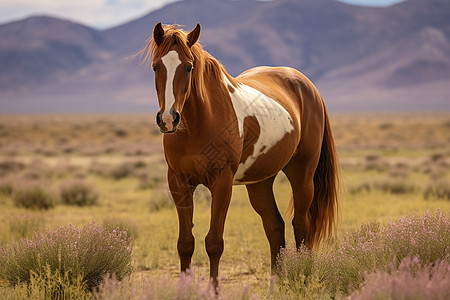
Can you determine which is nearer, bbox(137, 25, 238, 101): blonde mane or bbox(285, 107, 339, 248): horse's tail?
bbox(137, 25, 238, 101): blonde mane

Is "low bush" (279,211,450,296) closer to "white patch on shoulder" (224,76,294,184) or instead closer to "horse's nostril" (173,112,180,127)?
"white patch on shoulder" (224,76,294,184)

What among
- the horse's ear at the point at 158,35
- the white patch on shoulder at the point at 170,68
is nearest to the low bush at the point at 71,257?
the white patch on shoulder at the point at 170,68

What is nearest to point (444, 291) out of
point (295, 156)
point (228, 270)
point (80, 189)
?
point (295, 156)

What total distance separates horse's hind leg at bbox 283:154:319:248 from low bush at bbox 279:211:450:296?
69cm

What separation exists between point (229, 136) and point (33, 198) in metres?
9.08

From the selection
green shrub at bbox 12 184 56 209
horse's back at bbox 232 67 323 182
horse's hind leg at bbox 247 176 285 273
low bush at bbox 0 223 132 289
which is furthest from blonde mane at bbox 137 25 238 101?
green shrub at bbox 12 184 56 209

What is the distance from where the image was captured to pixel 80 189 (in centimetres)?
1266

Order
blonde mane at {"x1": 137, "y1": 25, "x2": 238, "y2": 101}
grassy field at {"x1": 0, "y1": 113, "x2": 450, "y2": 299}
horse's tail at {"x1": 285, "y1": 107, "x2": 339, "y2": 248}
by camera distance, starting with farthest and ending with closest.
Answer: grassy field at {"x1": 0, "y1": 113, "x2": 450, "y2": 299} → horse's tail at {"x1": 285, "y1": 107, "x2": 339, "y2": 248} → blonde mane at {"x1": 137, "y1": 25, "x2": 238, "y2": 101}

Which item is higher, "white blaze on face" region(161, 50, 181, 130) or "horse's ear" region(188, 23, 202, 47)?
"horse's ear" region(188, 23, 202, 47)

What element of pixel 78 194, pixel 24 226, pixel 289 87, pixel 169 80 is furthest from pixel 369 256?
pixel 78 194

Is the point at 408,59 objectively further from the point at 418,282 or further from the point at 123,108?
the point at 418,282

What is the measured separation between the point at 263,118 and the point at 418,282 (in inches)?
84.7

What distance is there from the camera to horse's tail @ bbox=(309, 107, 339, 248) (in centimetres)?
590

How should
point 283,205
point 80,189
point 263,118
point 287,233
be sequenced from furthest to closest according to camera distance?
point 80,189, point 283,205, point 287,233, point 263,118
